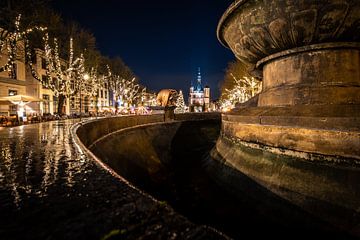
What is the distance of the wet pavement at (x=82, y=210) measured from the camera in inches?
60.8

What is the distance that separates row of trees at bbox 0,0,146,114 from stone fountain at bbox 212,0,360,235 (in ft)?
59.7

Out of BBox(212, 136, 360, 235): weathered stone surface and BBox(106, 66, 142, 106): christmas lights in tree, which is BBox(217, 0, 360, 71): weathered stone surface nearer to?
BBox(212, 136, 360, 235): weathered stone surface

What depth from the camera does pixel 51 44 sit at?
92.9 feet

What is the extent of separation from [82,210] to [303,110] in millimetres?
5381

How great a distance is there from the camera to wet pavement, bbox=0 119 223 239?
60.8 inches

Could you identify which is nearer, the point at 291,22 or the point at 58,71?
the point at 291,22

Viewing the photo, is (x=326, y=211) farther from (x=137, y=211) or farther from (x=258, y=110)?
(x=137, y=211)

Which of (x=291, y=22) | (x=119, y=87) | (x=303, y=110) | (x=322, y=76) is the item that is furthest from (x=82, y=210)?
(x=119, y=87)

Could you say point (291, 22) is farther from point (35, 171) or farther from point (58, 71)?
point (58, 71)

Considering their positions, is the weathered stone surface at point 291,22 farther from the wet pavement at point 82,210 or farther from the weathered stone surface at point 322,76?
the wet pavement at point 82,210

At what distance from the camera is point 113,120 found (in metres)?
11.6

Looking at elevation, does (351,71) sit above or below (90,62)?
below

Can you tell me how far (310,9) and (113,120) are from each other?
9083 mm

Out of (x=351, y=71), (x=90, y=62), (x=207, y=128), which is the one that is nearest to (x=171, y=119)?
(x=207, y=128)
